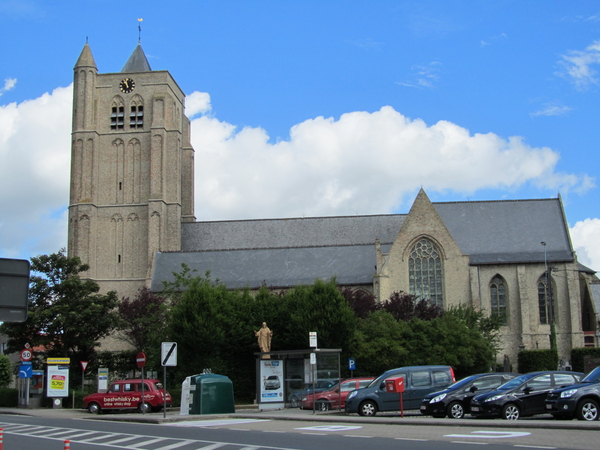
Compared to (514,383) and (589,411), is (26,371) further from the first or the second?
(589,411)

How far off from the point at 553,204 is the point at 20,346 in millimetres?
42416

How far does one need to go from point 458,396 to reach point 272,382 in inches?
364

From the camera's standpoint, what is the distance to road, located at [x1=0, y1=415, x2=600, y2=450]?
14617mm

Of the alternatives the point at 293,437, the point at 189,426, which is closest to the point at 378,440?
the point at 293,437

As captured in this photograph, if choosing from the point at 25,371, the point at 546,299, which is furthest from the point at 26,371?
the point at 546,299

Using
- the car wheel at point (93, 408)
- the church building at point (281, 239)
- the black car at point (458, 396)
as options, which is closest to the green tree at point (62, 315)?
the car wheel at point (93, 408)

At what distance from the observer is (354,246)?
209ft

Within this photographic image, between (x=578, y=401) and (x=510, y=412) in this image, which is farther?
(x=510, y=412)

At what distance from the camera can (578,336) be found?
177 feet

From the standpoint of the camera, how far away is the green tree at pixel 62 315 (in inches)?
1660

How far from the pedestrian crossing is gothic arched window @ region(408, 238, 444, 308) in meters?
37.7

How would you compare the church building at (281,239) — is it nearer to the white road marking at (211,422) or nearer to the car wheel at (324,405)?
the car wheel at (324,405)

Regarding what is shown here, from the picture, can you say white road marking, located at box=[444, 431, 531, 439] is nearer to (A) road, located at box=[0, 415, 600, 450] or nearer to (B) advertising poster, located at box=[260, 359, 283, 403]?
(A) road, located at box=[0, 415, 600, 450]

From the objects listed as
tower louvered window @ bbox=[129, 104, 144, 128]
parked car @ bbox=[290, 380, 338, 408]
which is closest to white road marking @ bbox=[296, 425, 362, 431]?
parked car @ bbox=[290, 380, 338, 408]
